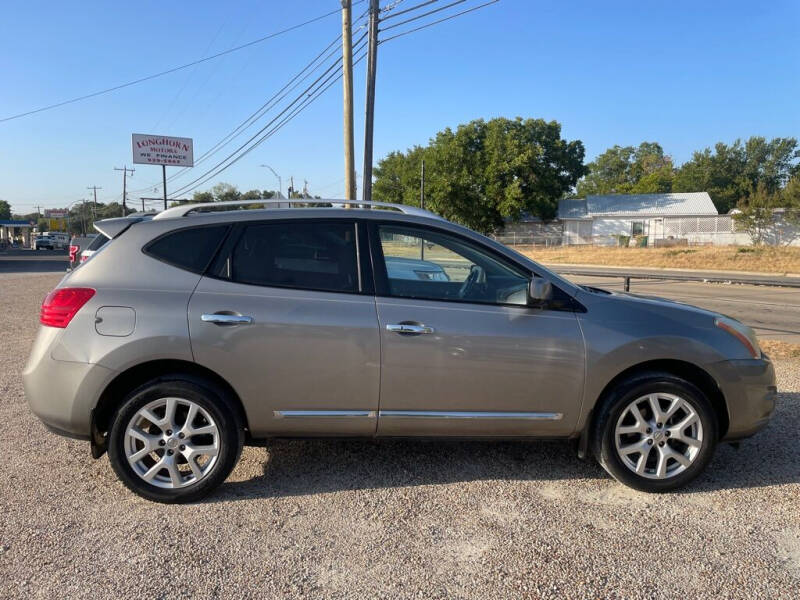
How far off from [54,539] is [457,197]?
2095 inches

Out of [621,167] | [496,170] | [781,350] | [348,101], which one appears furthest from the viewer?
[621,167]

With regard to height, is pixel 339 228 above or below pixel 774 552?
above

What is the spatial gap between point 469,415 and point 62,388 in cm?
238

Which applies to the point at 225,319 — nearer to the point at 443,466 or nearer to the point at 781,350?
the point at 443,466

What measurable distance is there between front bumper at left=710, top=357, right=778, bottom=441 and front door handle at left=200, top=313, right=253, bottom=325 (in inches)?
113

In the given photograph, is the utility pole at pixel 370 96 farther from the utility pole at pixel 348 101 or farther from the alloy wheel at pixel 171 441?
the alloy wheel at pixel 171 441

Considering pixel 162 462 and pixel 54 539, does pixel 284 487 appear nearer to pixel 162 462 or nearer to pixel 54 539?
pixel 162 462

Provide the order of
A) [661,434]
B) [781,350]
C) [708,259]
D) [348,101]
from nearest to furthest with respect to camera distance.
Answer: [661,434]
[781,350]
[348,101]
[708,259]

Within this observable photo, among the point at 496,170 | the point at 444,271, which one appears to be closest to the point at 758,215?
the point at 496,170

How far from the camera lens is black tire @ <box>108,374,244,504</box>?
11.1ft

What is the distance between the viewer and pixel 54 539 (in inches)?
121

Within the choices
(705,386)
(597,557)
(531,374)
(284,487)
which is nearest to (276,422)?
(284,487)

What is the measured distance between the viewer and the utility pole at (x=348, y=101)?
526 inches

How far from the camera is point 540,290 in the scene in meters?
3.47
